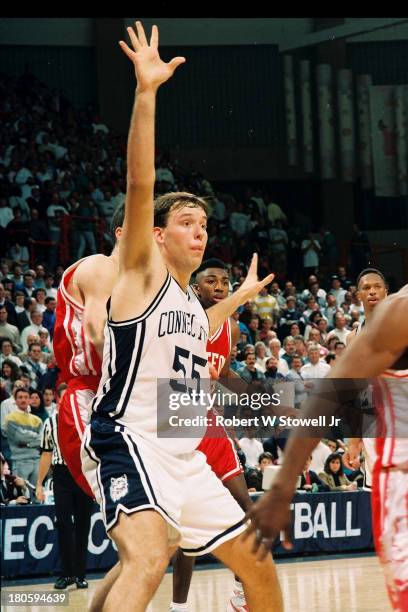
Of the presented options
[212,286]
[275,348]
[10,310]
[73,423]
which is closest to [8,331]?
[10,310]

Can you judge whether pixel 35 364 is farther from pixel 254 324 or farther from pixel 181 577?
pixel 181 577

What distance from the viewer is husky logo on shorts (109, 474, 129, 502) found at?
390 cm

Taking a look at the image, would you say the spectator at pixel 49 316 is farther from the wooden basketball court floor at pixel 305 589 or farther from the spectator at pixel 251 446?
the wooden basketball court floor at pixel 305 589

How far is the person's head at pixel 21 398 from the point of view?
12266 mm

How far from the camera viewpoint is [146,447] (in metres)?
4.01

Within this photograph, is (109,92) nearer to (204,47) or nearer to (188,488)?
(204,47)

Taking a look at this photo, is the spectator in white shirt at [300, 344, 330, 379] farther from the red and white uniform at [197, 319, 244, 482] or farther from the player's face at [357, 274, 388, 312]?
the red and white uniform at [197, 319, 244, 482]

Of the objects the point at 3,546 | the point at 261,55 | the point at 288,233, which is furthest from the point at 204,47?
the point at 3,546

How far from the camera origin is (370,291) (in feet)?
25.0

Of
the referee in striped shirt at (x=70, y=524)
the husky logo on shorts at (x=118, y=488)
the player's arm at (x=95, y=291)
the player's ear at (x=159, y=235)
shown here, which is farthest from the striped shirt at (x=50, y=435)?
the husky logo on shorts at (x=118, y=488)

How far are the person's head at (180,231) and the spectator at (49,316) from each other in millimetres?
11190

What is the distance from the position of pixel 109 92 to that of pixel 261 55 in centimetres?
485

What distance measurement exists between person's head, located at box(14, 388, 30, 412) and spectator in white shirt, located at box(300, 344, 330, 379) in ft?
14.9

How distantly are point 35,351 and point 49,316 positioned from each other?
4.57ft
